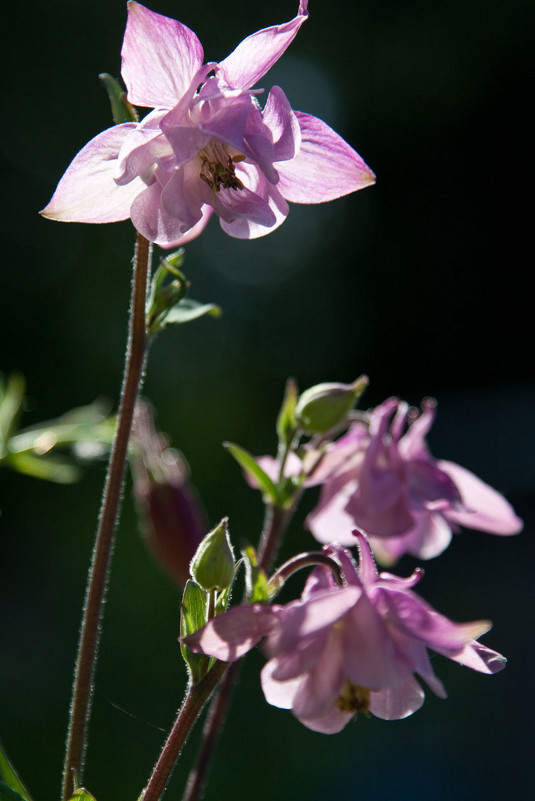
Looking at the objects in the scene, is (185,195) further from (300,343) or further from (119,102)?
(300,343)

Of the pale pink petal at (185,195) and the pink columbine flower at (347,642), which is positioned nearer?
the pink columbine flower at (347,642)

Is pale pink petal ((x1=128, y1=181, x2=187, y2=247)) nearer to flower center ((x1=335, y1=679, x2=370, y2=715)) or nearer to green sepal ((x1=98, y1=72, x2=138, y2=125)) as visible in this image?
green sepal ((x1=98, y1=72, x2=138, y2=125))

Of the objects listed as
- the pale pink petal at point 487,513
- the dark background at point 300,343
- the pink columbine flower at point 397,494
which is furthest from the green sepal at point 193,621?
the dark background at point 300,343

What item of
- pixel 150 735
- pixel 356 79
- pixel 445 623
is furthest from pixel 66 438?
pixel 356 79

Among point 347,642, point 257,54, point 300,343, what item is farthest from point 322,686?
point 300,343

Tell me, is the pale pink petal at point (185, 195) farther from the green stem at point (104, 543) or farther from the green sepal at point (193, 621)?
the green sepal at point (193, 621)

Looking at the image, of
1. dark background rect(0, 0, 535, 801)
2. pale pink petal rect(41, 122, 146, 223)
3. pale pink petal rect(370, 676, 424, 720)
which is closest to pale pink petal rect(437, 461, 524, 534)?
pale pink petal rect(370, 676, 424, 720)
